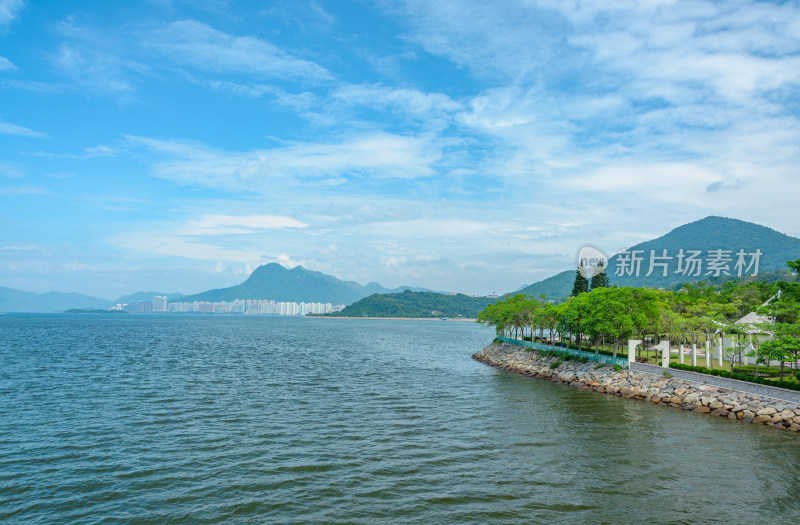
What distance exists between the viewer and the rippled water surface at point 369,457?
17000 mm

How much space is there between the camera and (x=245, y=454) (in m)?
22.5

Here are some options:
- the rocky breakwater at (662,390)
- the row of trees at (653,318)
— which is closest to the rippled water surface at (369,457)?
the rocky breakwater at (662,390)

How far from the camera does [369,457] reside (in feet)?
73.8

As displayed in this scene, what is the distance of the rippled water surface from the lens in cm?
1700

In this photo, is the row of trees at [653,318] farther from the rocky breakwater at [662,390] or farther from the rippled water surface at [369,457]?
the rippled water surface at [369,457]

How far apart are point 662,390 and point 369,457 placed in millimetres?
28301

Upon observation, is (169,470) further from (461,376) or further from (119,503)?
(461,376)

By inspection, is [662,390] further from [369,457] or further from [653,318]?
[369,457]

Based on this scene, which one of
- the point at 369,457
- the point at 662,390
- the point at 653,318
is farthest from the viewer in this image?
the point at 653,318

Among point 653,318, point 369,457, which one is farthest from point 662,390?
point 369,457

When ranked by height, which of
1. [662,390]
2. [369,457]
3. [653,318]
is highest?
[653,318]

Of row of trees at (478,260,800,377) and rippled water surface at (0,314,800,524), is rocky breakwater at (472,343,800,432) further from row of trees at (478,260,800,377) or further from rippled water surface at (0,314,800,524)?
row of trees at (478,260,800,377)

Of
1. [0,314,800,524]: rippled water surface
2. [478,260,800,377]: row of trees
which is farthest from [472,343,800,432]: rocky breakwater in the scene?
[478,260,800,377]: row of trees

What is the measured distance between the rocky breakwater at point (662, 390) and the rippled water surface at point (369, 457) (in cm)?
192
